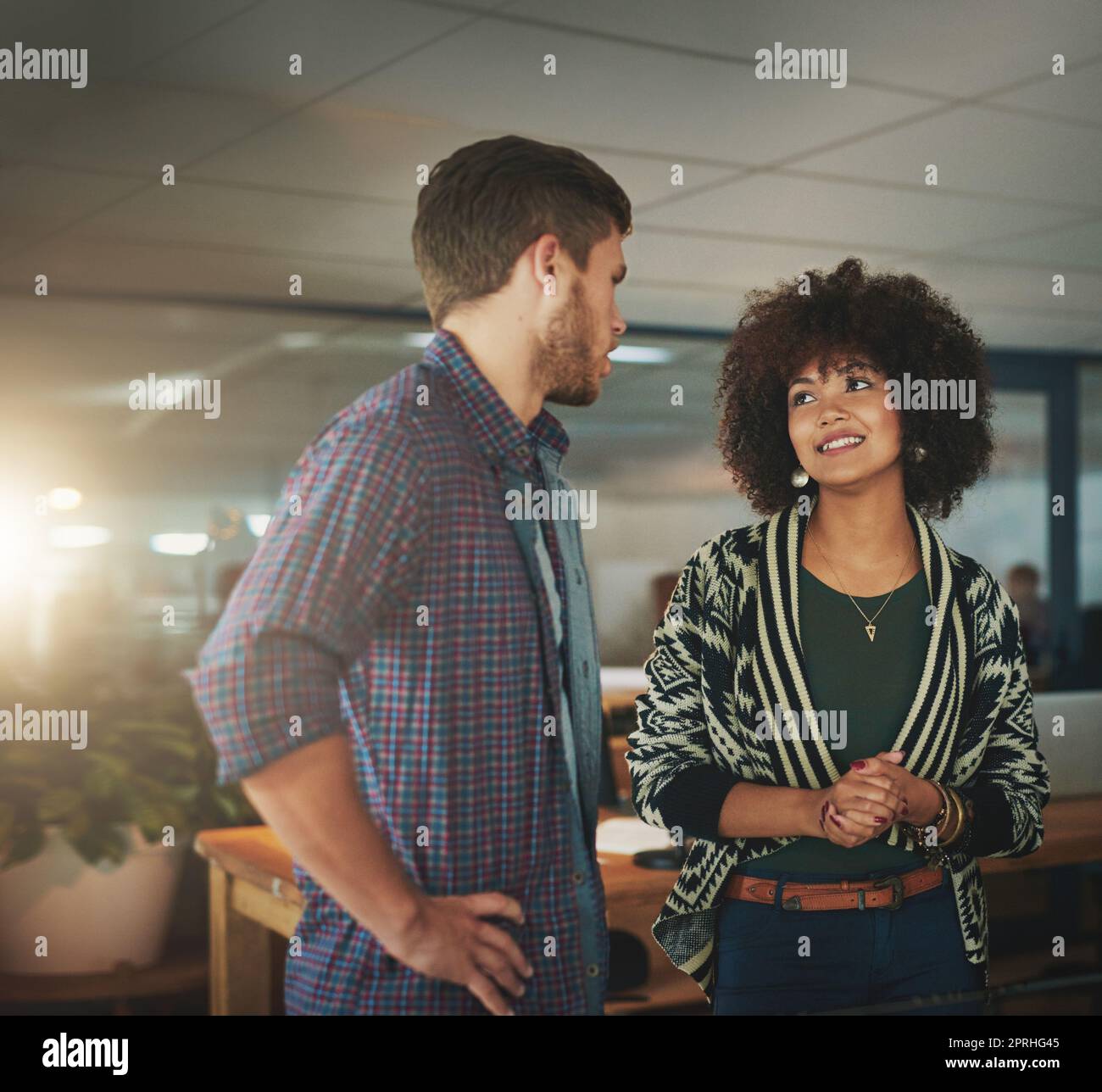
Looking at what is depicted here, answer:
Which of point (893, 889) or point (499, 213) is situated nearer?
point (499, 213)

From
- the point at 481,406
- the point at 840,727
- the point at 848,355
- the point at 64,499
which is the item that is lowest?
the point at 840,727

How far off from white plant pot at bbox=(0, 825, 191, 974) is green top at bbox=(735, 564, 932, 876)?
6.14 feet

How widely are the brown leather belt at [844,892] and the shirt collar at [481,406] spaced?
0.62 meters

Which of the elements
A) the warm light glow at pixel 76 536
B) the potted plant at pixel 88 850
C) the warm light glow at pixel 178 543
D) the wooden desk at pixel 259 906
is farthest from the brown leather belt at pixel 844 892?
the warm light glow at pixel 76 536

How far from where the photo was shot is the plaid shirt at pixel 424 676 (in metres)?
1.06

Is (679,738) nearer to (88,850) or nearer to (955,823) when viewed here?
(955,823)

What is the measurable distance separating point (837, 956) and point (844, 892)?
73 millimetres

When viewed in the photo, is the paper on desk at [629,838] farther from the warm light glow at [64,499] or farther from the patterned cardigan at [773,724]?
the warm light glow at [64,499]

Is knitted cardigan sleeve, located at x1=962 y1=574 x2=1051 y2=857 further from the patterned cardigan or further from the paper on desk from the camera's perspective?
the paper on desk

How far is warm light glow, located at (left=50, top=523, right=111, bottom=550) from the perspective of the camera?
650 centimetres

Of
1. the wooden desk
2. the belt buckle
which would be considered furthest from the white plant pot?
the belt buckle

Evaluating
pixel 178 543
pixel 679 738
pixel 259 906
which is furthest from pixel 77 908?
pixel 178 543

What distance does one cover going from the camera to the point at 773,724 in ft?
5.17

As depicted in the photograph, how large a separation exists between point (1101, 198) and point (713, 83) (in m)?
1.64
